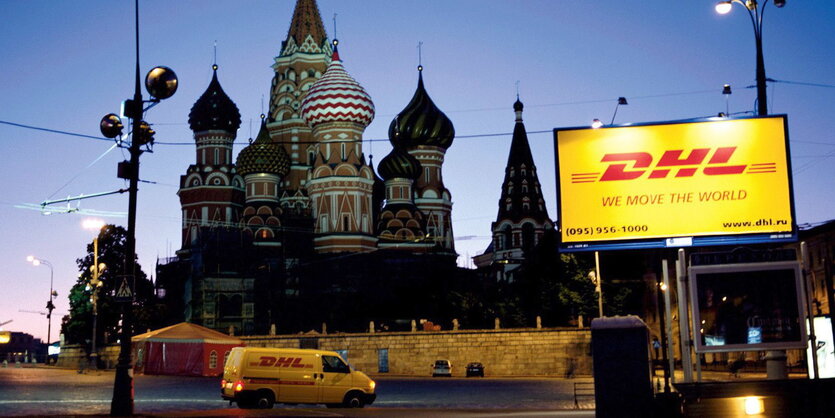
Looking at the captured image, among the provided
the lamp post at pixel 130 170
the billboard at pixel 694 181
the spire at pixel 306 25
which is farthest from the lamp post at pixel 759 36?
the spire at pixel 306 25

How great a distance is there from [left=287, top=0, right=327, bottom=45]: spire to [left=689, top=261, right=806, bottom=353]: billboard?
301 feet


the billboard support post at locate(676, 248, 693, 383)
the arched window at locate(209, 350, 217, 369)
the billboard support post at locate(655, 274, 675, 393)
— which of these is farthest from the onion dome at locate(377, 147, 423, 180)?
the billboard support post at locate(676, 248, 693, 383)

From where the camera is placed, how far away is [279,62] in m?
101

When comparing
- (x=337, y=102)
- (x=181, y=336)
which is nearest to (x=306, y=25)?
(x=337, y=102)

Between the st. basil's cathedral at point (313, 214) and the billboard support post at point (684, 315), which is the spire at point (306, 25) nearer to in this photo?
the st. basil's cathedral at point (313, 214)

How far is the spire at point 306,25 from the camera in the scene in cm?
10088

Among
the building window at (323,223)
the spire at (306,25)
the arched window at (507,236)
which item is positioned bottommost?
the building window at (323,223)

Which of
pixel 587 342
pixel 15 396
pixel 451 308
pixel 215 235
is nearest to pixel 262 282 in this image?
pixel 215 235

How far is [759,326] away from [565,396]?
780 inches

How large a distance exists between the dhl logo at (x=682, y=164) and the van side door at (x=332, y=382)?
36.2 feet

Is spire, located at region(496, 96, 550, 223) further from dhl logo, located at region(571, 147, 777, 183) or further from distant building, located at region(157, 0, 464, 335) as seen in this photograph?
dhl logo, located at region(571, 147, 777, 183)

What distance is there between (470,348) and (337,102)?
35.9 meters

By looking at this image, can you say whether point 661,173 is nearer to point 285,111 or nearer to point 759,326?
point 759,326

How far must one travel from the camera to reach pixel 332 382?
24531 mm
